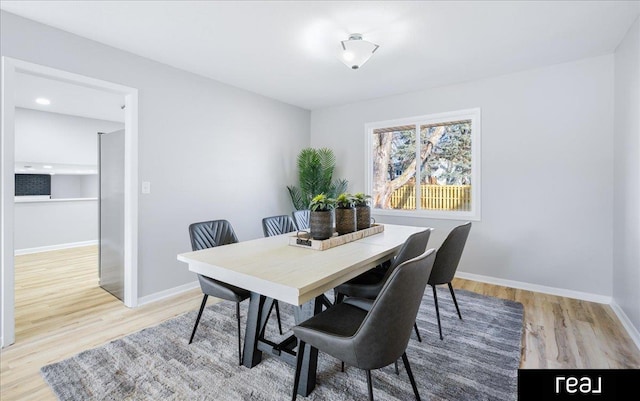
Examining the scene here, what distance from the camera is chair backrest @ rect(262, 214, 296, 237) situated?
2.81 meters

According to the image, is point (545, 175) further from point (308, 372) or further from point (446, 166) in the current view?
point (308, 372)

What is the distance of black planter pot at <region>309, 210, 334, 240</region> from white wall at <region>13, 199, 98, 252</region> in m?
5.64

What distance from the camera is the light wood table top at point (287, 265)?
1.31 m

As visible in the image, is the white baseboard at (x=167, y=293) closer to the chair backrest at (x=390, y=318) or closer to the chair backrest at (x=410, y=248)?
the chair backrest at (x=410, y=248)

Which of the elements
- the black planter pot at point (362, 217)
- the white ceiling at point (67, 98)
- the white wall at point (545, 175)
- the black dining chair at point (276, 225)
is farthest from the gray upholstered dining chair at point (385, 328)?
the white ceiling at point (67, 98)

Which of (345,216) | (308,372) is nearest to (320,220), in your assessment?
(345,216)

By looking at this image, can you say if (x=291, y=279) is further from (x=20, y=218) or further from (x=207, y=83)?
(x=20, y=218)

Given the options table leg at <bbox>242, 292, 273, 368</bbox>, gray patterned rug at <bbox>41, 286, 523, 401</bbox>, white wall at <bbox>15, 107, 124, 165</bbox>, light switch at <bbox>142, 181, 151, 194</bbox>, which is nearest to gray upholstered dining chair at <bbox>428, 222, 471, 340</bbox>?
Result: gray patterned rug at <bbox>41, 286, 523, 401</bbox>

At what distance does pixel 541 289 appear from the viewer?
3287 mm

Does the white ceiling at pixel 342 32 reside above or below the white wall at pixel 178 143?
above

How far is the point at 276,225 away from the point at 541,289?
2940mm

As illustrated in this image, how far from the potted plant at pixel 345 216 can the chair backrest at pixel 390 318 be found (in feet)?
3.52

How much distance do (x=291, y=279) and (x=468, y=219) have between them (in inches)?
120

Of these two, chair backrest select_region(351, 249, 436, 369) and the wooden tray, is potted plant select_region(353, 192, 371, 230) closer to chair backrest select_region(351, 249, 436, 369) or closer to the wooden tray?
the wooden tray
